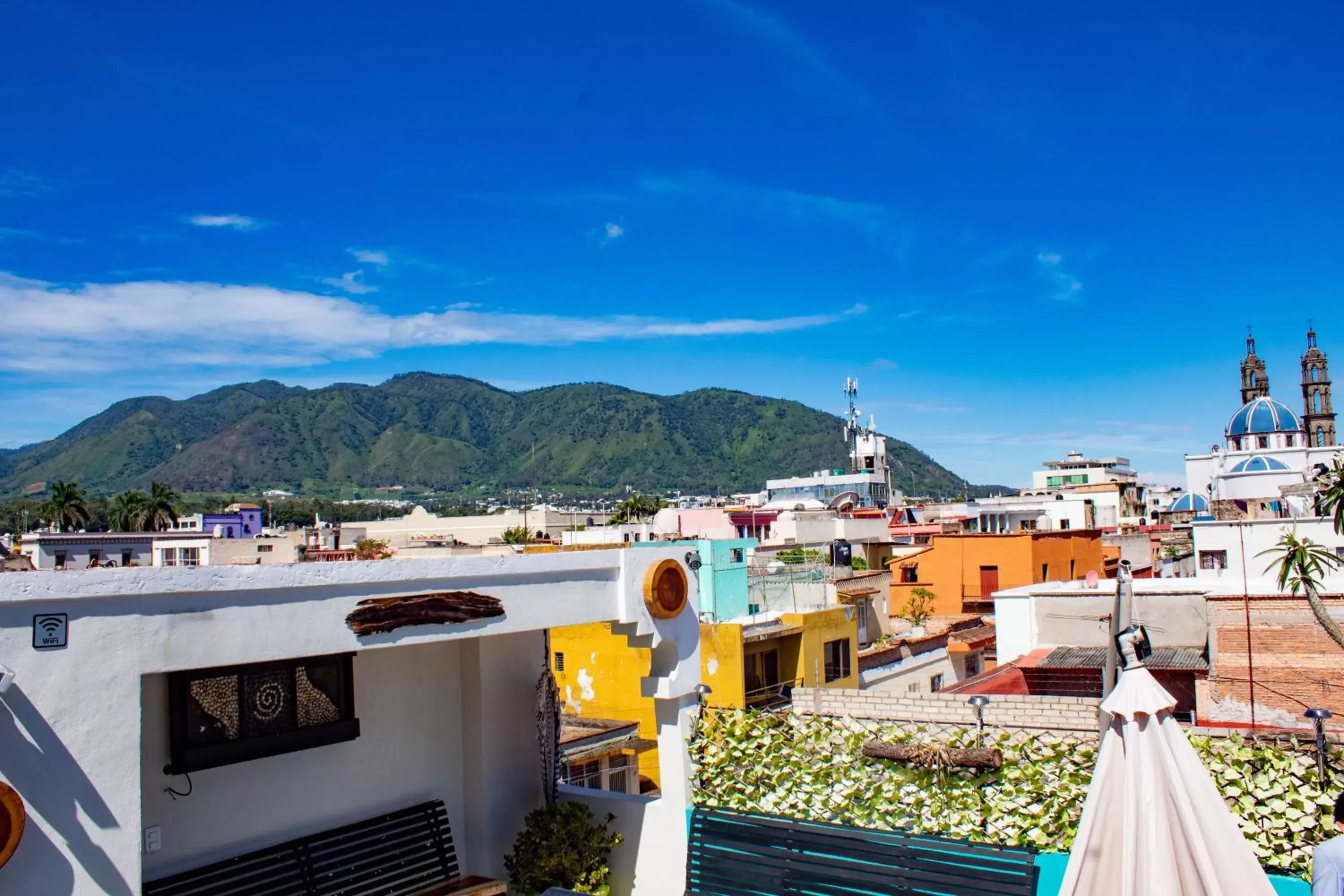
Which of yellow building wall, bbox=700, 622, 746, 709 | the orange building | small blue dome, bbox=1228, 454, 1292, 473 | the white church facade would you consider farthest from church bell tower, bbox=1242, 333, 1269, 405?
yellow building wall, bbox=700, 622, 746, 709

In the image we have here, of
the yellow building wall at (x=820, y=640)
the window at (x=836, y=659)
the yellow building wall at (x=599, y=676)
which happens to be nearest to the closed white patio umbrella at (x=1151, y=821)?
the yellow building wall at (x=599, y=676)

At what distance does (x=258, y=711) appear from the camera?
24.6 feet

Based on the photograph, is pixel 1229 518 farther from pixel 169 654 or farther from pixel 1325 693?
pixel 169 654

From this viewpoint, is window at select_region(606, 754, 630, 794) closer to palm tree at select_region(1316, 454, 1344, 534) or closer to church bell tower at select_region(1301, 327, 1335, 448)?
palm tree at select_region(1316, 454, 1344, 534)

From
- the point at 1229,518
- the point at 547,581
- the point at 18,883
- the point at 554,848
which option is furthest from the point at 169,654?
the point at 1229,518

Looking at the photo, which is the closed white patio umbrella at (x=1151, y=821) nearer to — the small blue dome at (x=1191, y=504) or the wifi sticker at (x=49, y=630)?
the wifi sticker at (x=49, y=630)

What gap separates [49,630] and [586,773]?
10.2 meters

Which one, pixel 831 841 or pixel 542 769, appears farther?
pixel 542 769

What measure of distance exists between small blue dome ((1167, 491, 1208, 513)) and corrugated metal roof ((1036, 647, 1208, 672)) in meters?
56.1

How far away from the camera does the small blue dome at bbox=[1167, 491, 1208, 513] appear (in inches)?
2940

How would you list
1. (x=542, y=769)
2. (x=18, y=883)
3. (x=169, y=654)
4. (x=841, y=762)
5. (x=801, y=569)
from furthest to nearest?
(x=801, y=569)
(x=542, y=769)
(x=841, y=762)
(x=169, y=654)
(x=18, y=883)

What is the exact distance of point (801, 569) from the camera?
85.3 feet

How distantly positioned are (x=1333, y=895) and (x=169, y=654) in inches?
252

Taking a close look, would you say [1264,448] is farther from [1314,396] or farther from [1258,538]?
[1258,538]
